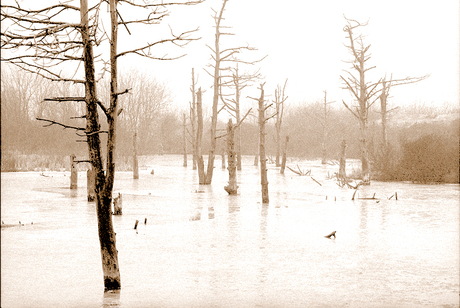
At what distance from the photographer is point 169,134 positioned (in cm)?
5672

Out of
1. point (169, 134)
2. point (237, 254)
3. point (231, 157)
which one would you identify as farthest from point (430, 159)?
point (169, 134)

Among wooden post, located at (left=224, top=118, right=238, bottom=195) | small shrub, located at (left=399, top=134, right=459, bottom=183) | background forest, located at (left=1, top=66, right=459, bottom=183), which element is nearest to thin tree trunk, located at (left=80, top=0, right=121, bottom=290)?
background forest, located at (left=1, top=66, right=459, bottom=183)

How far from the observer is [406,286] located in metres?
6.10

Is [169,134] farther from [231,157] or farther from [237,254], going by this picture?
[237,254]

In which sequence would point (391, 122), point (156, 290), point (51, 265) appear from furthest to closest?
point (391, 122) → point (51, 265) → point (156, 290)

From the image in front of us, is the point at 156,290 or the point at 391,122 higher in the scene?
the point at 391,122

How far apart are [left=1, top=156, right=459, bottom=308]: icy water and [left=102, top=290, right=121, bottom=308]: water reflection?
0.02 m

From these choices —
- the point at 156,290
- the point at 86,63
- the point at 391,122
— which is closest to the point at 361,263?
the point at 156,290

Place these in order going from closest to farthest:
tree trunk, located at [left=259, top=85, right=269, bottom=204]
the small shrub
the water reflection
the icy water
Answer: the water reflection, the icy water, tree trunk, located at [left=259, top=85, right=269, bottom=204], the small shrub

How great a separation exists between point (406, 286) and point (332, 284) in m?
0.86

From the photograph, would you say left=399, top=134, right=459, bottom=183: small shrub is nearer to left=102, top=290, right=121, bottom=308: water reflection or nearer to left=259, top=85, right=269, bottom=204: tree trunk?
left=259, top=85, right=269, bottom=204: tree trunk

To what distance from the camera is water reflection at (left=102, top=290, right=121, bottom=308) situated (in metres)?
5.25

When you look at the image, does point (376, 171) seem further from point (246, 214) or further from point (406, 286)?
point (406, 286)

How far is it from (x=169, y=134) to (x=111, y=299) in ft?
170
